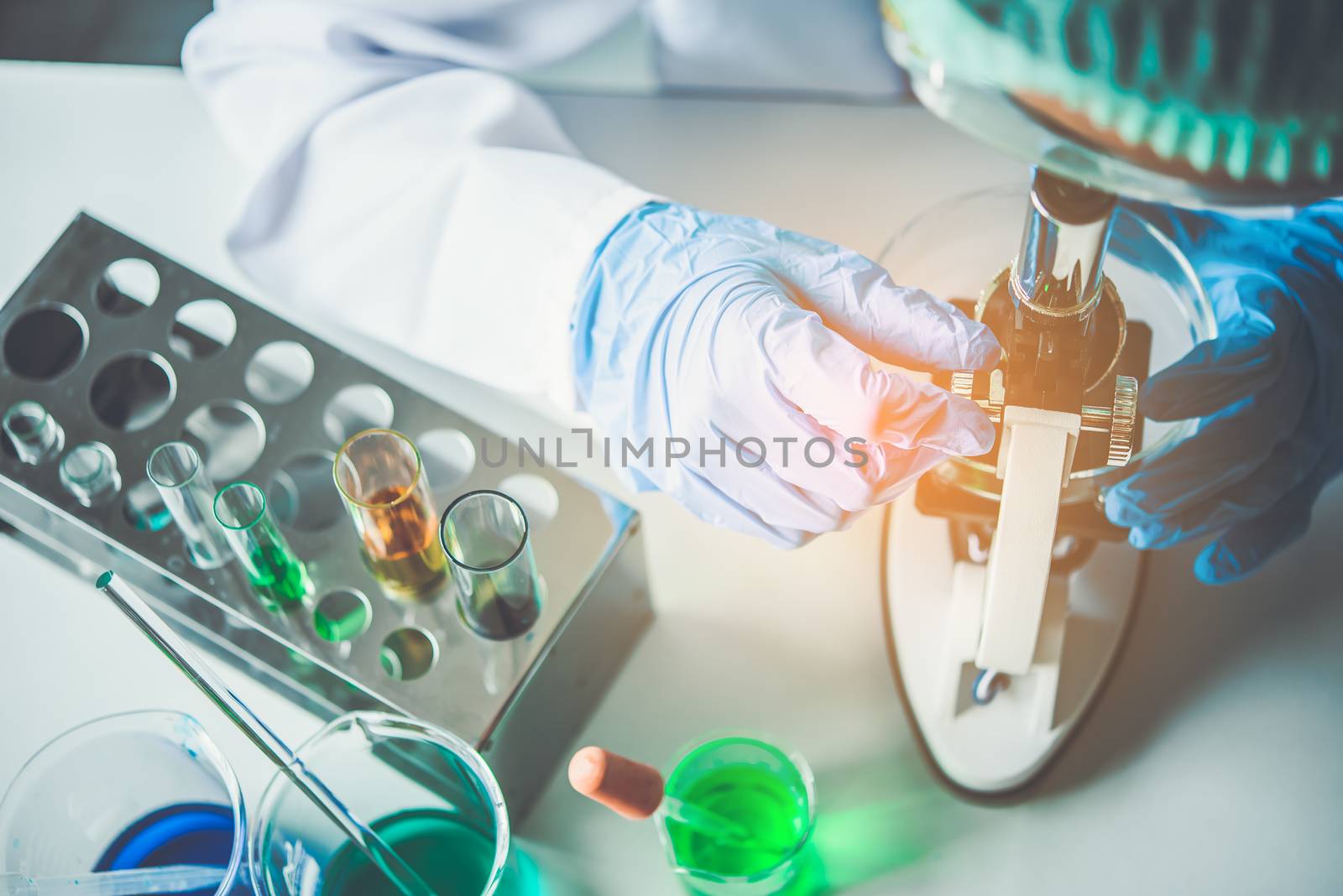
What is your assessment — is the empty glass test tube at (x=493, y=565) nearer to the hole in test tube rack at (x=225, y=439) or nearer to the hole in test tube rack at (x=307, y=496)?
the hole in test tube rack at (x=307, y=496)

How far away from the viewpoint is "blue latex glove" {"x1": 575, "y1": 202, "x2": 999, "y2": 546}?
0.73 metres

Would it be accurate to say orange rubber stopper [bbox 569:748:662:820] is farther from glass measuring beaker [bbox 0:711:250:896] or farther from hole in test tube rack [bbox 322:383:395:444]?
hole in test tube rack [bbox 322:383:395:444]

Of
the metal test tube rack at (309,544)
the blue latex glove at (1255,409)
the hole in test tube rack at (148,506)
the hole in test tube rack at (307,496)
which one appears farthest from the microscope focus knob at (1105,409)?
the hole in test tube rack at (148,506)

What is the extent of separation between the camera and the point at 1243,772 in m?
0.87

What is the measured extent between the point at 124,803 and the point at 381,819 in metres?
0.17

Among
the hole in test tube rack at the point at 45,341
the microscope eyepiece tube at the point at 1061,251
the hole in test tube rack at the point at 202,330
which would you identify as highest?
the microscope eyepiece tube at the point at 1061,251

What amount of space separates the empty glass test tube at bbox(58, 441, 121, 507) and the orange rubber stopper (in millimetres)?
440

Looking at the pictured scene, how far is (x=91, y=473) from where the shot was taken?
2.99ft

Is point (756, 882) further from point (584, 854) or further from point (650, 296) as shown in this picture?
point (650, 296)

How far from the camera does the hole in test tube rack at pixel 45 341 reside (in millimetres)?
946

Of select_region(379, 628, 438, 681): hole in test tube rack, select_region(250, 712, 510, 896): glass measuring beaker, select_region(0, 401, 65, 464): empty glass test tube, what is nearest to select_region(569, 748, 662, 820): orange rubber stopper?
select_region(250, 712, 510, 896): glass measuring beaker

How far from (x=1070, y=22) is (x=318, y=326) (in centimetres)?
84

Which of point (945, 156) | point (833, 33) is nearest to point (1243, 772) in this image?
point (945, 156)

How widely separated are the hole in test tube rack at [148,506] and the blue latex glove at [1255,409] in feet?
2.44
